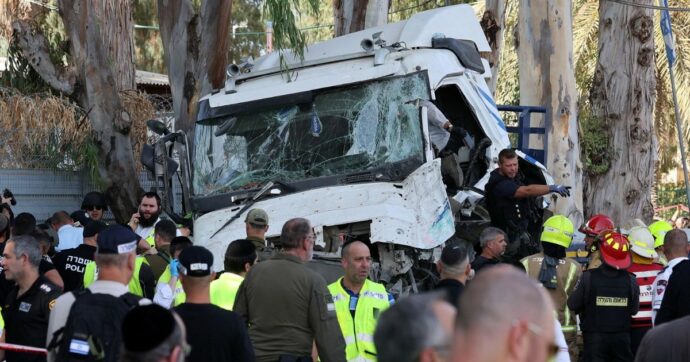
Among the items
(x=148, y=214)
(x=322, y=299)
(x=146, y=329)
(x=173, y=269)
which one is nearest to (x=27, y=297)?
(x=173, y=269)

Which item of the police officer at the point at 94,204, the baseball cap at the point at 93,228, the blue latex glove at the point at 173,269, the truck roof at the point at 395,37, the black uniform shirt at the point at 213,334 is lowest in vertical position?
the black uniform shirt at the point at 213,334

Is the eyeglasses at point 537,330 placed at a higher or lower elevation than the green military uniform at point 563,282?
higher

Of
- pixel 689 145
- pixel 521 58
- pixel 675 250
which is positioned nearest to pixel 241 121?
pixel 675 250

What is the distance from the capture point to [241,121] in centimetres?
1269

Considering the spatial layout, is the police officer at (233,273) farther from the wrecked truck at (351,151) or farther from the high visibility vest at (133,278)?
the wrecked truck at (351,151)

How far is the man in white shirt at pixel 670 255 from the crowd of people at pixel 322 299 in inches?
0.5

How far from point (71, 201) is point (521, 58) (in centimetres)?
814

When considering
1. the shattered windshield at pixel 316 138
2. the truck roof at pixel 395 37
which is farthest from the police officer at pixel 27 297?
the truck roof at pixel 395 37

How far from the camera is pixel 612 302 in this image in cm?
1012

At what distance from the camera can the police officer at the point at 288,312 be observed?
7.55 m

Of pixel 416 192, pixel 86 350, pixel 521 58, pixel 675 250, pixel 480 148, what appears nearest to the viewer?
pixel 86 350

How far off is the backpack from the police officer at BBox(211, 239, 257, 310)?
1.97 metres

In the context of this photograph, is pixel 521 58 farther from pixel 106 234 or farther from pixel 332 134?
pixel 106 234

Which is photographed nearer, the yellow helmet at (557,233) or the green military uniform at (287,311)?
the green military uniform at (287,311)
